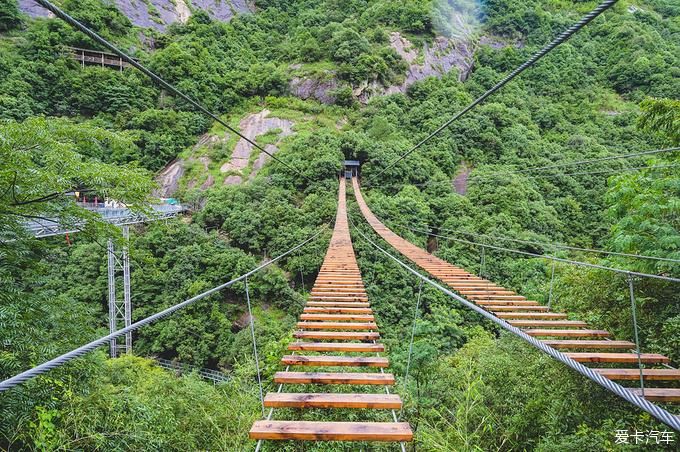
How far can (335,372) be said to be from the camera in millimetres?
2219

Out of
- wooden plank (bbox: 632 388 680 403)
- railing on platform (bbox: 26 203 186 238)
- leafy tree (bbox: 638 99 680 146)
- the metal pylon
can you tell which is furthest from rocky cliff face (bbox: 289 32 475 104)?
wooden plank (bbox: 632 388 680 403)

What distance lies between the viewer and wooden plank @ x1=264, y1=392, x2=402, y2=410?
5.24ft

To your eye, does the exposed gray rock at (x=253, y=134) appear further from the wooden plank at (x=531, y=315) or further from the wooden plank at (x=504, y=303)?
the wooden plank at (x=531, y=315)

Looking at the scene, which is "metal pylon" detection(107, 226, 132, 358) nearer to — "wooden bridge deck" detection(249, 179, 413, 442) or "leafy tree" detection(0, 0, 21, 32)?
"wooden bridge deck" detection(249, 179, 413, 442)

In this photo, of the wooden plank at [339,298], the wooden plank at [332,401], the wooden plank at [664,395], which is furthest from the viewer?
the wooden plank at [339,298]

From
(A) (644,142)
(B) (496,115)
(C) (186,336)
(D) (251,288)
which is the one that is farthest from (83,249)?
(A) (644,142)

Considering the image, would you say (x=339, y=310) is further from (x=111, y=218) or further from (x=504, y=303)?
(x=111, y=218)

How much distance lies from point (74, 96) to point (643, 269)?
26.5 metres

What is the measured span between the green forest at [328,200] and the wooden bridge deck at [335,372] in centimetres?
61

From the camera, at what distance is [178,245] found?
12492mm

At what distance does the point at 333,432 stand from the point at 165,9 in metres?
41.5

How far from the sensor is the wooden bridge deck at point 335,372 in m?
1.39

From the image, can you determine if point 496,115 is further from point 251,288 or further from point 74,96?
point 74,96

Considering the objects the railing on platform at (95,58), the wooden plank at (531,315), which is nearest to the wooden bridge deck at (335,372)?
the wooden plank at (531,315)
